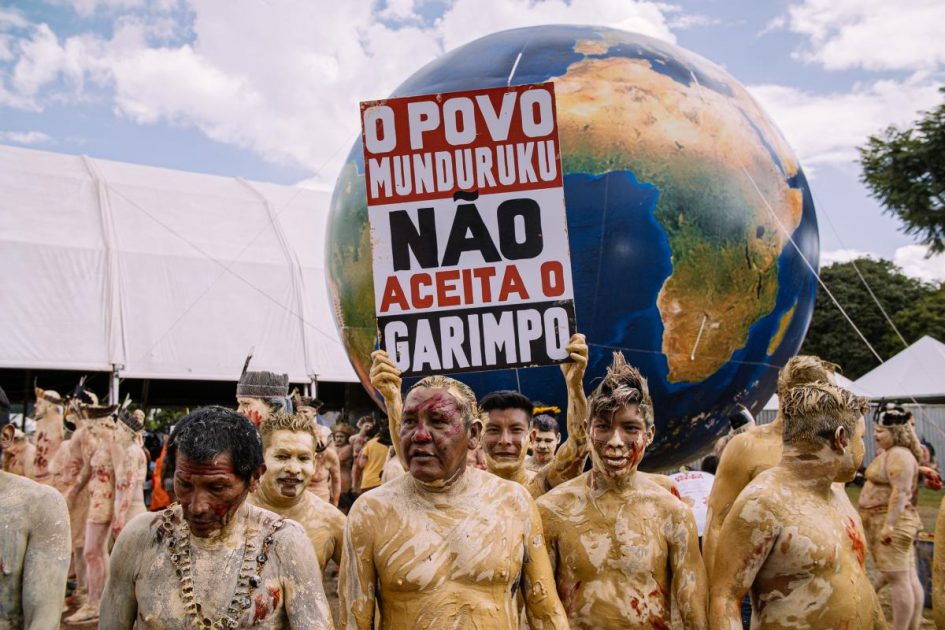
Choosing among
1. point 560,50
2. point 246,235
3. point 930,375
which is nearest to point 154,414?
point 246,235

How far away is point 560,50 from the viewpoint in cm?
634

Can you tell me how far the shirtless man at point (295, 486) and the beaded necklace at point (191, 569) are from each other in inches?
58.1

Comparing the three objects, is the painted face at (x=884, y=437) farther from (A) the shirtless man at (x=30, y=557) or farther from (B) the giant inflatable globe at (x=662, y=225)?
(A) the shirtless man at (x=30, y=557)

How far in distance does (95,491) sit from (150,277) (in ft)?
46.6

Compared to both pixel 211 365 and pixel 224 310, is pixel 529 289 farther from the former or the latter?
pixel 224 310

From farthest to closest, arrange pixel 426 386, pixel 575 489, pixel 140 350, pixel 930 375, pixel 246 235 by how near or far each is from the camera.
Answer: pixel 246 235
pixel 140 350
pixel 930 375
pixel 575 489
pixel 426 386

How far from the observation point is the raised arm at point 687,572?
279 centimetres

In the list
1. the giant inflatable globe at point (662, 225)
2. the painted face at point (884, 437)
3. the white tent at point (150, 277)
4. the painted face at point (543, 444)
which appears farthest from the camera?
the white tent at point (150, 277)

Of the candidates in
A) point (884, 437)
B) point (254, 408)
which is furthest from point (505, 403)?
point (884, 437)

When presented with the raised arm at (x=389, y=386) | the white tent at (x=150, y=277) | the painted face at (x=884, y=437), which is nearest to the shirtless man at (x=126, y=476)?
the raised arm at (x=389, y=386)

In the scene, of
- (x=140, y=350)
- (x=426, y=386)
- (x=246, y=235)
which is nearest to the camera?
(x=426, y=386)

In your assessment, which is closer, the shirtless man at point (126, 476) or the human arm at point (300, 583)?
the human arm at point (300, 583)

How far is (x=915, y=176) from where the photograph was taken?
18.8 metres

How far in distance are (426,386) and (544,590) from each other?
71 centimetres
